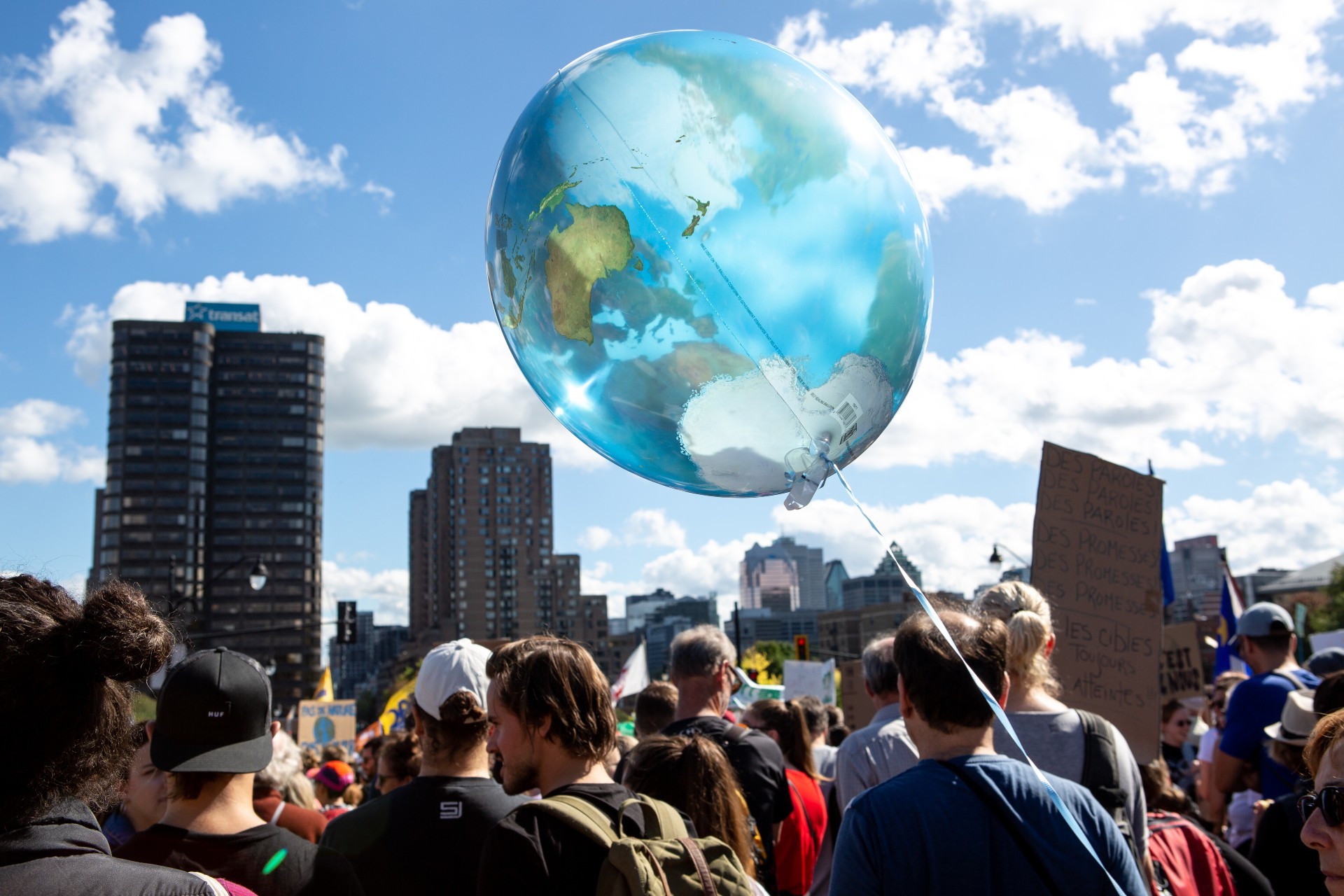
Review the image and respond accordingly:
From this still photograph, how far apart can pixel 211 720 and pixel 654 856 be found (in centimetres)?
140

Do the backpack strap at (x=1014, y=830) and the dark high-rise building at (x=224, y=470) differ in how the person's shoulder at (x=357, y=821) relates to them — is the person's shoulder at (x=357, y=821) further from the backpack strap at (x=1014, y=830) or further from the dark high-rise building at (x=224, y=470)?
the dark high-rise building at (x=224, y=470)

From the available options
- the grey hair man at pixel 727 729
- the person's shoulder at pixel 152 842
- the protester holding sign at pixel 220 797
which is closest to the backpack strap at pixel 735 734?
the grey hair man at pixel 727 729

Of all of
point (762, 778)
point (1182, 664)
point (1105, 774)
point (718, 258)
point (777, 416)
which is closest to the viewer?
point (718, 258)

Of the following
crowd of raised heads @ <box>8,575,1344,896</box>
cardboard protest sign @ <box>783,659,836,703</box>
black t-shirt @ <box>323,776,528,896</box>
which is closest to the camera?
crowd of raised heads @ <box>8,575,1344,896</box>

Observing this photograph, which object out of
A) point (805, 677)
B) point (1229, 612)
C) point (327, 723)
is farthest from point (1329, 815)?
point (327, 723)

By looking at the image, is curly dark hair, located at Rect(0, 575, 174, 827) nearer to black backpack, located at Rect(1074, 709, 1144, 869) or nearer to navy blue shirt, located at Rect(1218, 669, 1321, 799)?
black backpack, located at Rect(1074, 709, 1144, 869)

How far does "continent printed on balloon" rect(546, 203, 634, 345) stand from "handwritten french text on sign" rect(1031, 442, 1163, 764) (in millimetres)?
3315

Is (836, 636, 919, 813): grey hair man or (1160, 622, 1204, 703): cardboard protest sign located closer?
(836, 636, 919, 813): grey hair man

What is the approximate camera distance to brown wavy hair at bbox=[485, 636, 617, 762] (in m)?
2.76

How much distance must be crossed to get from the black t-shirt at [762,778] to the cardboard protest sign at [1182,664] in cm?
469

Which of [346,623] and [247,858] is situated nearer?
[247,858]

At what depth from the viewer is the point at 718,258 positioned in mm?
2062

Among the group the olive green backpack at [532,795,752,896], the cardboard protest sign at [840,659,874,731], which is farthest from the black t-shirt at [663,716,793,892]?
the cardboard protest sign at [840,659,874,731]

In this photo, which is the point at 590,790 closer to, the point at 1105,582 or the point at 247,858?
the point at 247,858
